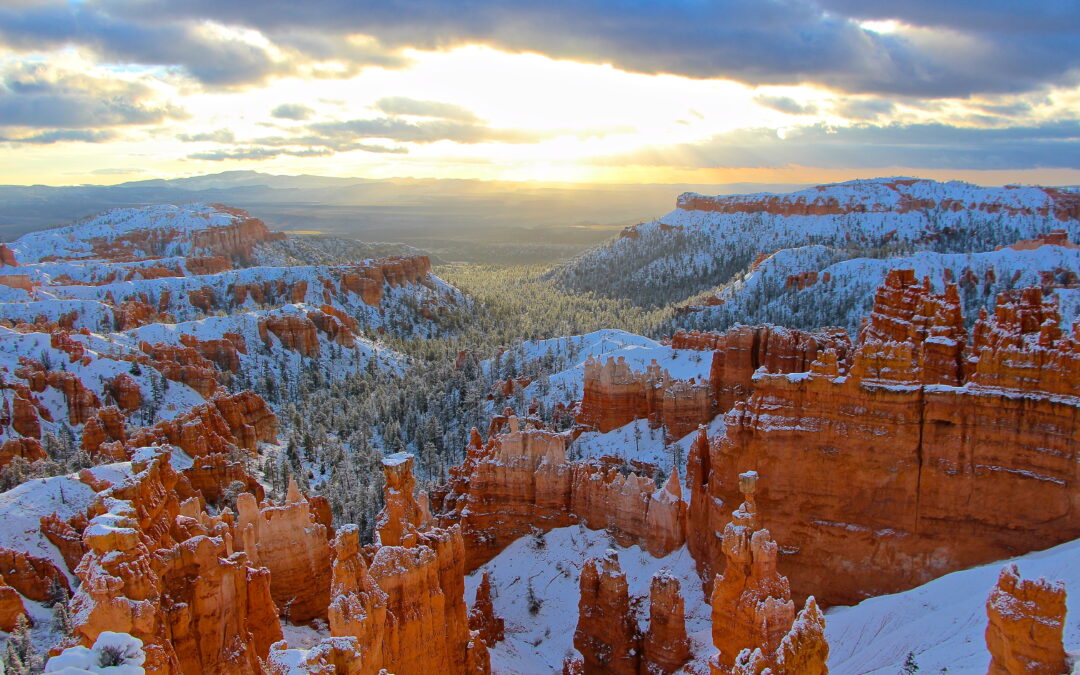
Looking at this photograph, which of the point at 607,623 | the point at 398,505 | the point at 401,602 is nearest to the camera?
the point at 401,602

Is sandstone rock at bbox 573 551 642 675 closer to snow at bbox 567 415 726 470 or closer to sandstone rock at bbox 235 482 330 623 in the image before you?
sandstone rock at bbox 235 482 330 623

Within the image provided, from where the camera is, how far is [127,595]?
Result: 13.4m

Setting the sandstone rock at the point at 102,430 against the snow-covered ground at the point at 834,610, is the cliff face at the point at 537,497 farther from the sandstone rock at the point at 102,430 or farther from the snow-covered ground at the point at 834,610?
the sandstone rock at the point at 102,430

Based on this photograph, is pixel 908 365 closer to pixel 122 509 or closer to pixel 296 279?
pixel 122 509

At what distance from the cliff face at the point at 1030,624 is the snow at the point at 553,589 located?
41.5 ft

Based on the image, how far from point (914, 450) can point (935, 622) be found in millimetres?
6593

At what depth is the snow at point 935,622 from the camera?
1647cm

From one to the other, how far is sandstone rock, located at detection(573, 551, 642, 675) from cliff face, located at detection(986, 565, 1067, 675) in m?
13.9

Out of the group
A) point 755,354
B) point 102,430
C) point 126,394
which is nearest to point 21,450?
point 102,430

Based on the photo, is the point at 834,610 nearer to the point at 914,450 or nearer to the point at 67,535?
the point at 914,450

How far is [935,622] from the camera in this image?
60.9ft

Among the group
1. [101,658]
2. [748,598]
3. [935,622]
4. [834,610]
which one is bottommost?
[834,610]

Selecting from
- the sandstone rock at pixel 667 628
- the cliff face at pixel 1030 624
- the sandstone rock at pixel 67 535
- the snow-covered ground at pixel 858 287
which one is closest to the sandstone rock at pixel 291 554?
the sandstone rock at pixel 67 535

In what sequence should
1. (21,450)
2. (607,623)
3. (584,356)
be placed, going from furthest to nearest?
(584,356) → (21,450) → (607,623)
